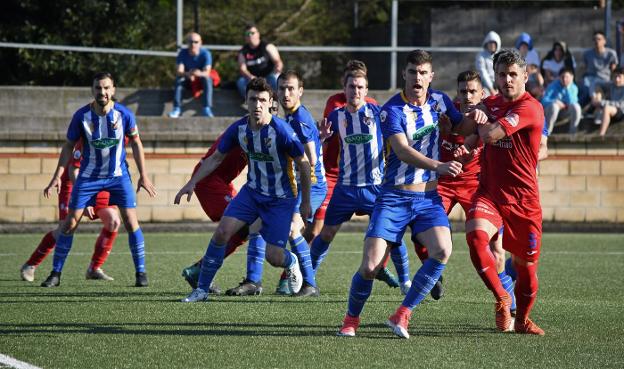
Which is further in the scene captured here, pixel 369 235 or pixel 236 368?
pixel 369 235

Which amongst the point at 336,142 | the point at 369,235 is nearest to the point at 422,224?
the point at 369,235

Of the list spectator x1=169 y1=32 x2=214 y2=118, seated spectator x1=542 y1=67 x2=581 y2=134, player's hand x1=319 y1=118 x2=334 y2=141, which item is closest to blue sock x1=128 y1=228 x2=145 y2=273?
player's hand x1=319 y1=118 x2=334 y2=141

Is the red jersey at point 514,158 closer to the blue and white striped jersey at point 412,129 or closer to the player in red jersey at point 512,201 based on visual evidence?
the player in red jersey at point 512,201

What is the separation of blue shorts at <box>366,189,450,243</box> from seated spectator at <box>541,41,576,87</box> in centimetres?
1198

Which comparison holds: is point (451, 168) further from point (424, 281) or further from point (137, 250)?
point (137, 250)

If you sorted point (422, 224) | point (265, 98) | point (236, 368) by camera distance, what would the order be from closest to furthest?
point (236, 368), point (422, 224), point (265, 98)

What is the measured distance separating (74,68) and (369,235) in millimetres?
16637

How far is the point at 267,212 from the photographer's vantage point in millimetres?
9359

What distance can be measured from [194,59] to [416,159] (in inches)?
467

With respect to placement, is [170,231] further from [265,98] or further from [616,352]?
[616,352]

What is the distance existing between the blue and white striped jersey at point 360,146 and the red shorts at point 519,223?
2.27 metres

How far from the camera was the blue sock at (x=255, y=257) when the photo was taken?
10320mm

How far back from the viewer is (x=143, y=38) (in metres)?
27.2

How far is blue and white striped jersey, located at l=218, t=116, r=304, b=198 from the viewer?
30.1 feet
